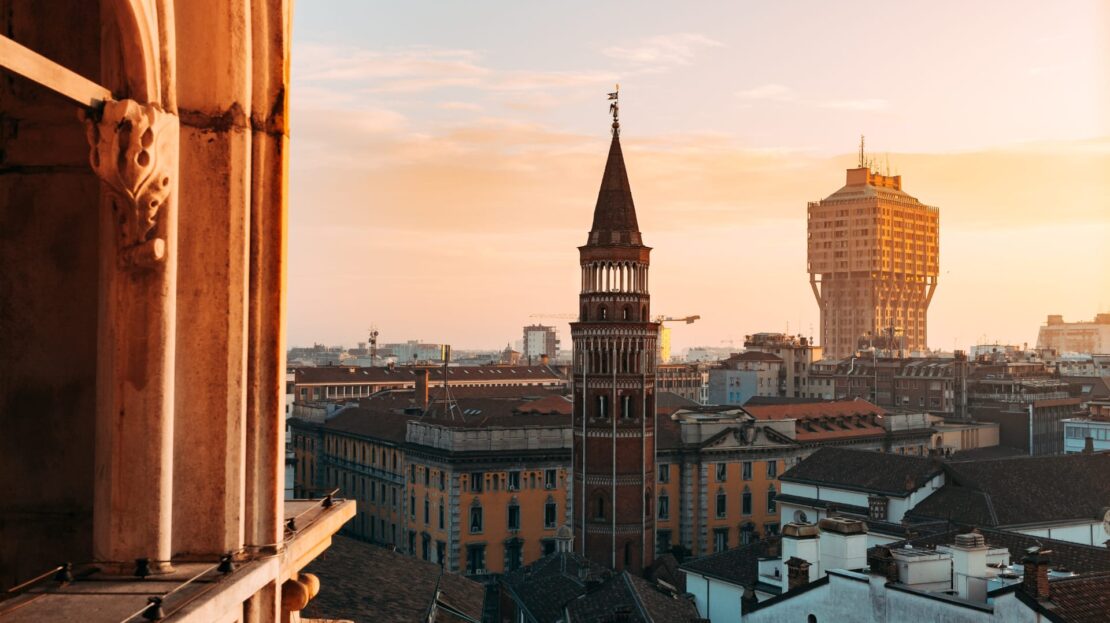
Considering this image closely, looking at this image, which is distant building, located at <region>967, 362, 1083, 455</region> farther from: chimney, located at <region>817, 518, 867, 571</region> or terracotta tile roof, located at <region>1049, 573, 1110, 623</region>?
terracotta tile roof, located at <region>1049, 573, 1110, 623</region>

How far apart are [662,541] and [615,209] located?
20.2m

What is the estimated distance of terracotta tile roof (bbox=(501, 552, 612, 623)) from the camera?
39781 mm

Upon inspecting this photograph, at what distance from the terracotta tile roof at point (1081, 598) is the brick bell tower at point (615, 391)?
31144mm

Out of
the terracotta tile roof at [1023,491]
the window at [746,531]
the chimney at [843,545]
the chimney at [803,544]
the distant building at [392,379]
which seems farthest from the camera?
the distant building at [392,379]

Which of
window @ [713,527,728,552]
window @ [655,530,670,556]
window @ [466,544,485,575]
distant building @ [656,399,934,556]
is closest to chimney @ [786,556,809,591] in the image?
window @ [466,544,485,575]

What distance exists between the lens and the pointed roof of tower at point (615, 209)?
181ft

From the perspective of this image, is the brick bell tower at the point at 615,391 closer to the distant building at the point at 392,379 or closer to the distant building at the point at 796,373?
the distant building at the point at 392,379

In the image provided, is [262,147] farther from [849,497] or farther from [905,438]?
[905,438]

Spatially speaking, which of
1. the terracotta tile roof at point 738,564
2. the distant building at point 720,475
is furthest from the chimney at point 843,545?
the distant building at point 720,475

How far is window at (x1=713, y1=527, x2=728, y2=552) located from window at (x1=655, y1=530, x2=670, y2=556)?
8.81 feet

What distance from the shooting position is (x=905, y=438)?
255ft

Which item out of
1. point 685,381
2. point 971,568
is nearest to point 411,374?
point 685,381

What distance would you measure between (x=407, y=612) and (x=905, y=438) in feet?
206

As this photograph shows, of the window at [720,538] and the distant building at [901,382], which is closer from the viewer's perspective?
the window at [720,538]
